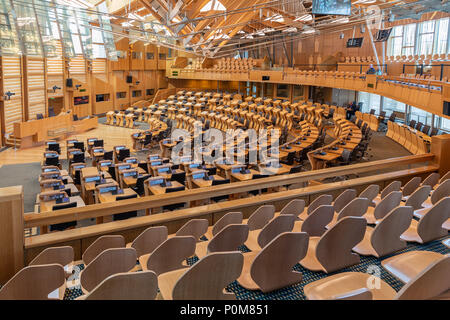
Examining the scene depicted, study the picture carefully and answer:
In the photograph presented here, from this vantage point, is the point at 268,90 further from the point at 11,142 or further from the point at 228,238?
the point at 228,238

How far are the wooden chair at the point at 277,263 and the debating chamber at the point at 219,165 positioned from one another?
0.05 feet

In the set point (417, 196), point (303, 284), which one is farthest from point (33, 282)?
point (417, 196)

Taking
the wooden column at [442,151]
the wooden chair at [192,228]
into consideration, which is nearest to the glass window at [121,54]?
the wooden column at [442,151]

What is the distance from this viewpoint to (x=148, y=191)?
9.73 metres

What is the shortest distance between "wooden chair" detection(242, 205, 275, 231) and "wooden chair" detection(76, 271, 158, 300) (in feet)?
8.10

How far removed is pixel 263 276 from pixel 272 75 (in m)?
24.6

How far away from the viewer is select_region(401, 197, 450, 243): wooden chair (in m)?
3.79

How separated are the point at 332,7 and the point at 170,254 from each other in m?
9.43

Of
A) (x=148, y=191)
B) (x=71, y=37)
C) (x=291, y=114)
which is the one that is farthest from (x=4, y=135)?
(x=291, y=114)

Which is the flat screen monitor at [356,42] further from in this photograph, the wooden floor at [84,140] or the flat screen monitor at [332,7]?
the wooden floor at [84,140]

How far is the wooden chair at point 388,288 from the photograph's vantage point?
218 centimetres

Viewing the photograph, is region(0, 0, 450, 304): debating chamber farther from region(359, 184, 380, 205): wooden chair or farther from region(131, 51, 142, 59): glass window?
region(131, 51, 142, 59): glass window

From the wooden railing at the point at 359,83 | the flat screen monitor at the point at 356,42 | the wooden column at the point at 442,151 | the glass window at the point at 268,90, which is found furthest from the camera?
the glass window at the point at 268,90

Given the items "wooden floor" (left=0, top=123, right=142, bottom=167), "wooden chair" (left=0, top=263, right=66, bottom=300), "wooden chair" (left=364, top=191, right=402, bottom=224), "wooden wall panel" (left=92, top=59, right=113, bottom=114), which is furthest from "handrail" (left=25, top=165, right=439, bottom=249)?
"wooden wall panel" (left=92, top=59, right=113, bottom=114)
